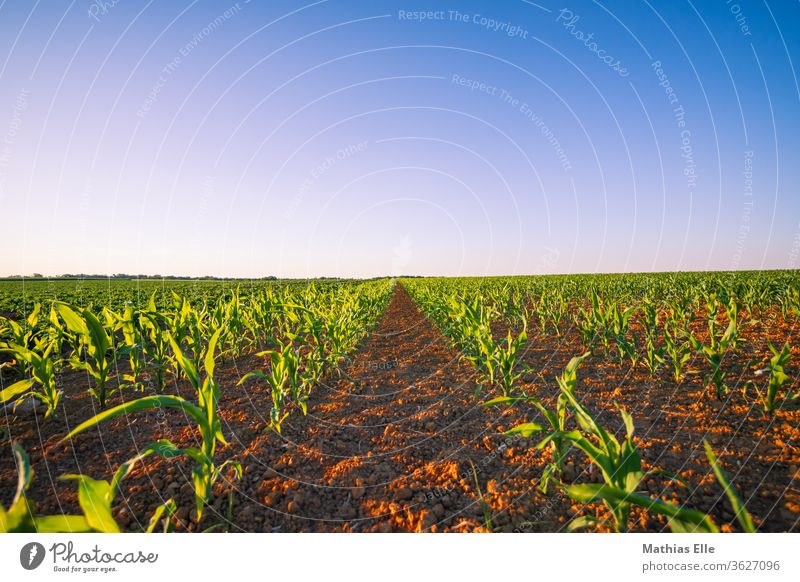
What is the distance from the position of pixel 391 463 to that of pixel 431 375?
8.10ft

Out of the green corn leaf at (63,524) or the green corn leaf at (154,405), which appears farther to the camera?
the green corn leaf at (154,405)

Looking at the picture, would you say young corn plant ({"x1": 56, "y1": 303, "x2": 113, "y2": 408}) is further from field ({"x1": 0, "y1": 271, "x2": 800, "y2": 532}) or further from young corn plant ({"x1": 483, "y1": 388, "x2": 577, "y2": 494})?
young corn plant ({"x1": 483, "y1": 388, "x2": 577, "y2": 494})

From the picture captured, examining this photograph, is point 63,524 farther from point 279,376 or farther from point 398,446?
point 398,446

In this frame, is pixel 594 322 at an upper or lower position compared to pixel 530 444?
upper

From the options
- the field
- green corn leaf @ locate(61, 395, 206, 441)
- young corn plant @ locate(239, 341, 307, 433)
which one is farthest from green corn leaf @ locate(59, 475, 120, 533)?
young corn plant @ locate(239, 341, 307, 433)

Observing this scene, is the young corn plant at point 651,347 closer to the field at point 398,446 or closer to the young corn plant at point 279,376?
the field at point 398,446
